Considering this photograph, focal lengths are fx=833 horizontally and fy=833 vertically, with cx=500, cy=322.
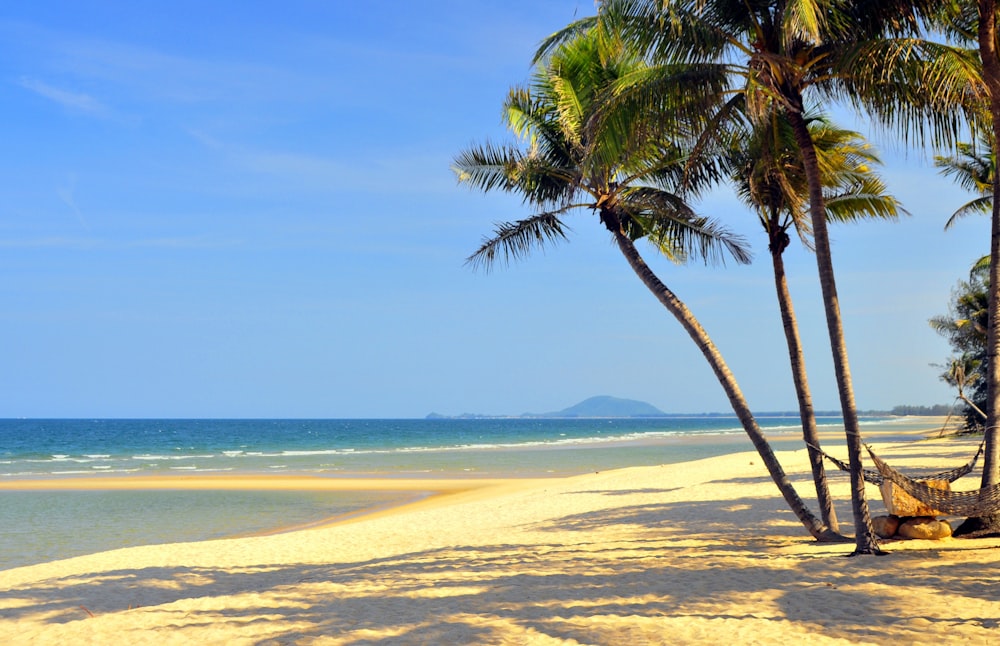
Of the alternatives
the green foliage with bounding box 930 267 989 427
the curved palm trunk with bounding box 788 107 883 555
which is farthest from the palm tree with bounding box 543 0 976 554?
the green foliage with bounding box 930 267 989 427

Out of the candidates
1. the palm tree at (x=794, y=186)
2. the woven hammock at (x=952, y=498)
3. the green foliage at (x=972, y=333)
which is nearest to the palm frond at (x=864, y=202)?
the palm tree at (x=794, y=186)

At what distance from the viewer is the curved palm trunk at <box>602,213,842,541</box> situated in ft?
28.6

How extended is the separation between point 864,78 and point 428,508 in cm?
1165

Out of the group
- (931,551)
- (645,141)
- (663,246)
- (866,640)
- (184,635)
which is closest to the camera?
(866,640)

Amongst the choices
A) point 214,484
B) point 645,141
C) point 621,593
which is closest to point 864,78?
point 645,141

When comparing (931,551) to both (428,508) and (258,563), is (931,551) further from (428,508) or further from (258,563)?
(428,508)

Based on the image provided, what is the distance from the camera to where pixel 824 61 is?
777cm

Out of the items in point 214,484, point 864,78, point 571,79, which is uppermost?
point 571,79

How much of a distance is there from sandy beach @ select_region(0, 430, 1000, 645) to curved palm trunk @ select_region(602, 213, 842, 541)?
37 cm

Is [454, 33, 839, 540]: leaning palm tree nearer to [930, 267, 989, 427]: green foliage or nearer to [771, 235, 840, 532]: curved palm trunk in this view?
[771, 235, 840, 532]: curved palm trunk

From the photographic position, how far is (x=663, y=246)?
11.1 m

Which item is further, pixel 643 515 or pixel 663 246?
pixel 643 515

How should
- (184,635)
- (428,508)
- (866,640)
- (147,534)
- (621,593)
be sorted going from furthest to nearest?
(428,508)
(147,534)
(621,593)
(184,635)
(866,640)

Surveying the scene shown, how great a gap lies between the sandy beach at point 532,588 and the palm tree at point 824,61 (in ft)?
3.98
